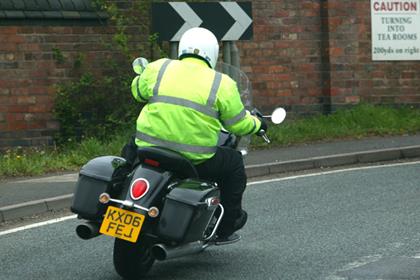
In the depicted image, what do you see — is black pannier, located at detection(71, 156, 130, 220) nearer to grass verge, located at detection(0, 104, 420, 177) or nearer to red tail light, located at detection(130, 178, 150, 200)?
red tail light, located at detection(130, 178, 150, 200)

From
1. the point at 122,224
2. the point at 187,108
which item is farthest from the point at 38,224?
the point at 122,224

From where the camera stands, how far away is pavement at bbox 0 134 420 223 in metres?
10.8

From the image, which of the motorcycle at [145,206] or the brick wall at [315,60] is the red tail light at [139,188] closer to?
the motorcycle at [145,206]

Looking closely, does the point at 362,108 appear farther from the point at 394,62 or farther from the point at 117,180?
the point at 117,180

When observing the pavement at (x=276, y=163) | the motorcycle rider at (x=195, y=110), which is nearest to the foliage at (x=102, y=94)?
the pavement at (x=276, y=163)

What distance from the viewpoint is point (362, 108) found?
686 inches

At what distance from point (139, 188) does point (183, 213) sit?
0.32m

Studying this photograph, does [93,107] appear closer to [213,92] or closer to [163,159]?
[213,92]

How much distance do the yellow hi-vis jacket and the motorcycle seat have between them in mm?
133

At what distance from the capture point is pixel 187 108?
7.18m

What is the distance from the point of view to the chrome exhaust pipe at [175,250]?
22.3ft

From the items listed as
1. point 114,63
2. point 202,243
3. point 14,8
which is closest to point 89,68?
point 114,63

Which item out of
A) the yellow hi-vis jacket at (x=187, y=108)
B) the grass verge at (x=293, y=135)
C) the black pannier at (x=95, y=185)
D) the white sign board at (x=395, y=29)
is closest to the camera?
the black pannier at (x=95, y=185)

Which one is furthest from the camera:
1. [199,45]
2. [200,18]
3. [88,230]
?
[200,18]
